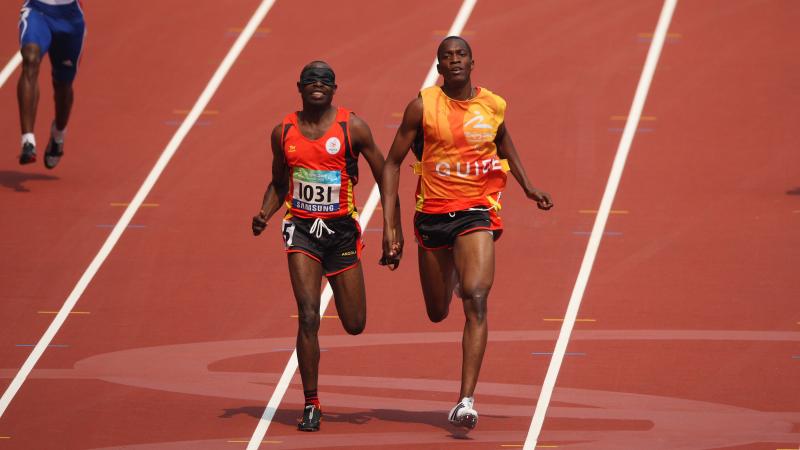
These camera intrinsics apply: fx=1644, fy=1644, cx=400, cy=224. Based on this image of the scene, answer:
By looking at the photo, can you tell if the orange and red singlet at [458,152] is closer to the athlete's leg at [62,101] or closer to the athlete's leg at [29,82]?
the athlete's leg at [29,82]

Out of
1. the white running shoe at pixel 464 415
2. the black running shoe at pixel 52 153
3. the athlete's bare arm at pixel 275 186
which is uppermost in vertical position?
the athlete's bare arm at pixel 275 186

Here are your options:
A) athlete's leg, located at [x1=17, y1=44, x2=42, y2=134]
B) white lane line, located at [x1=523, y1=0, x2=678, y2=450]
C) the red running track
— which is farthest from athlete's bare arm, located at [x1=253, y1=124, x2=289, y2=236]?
athlete's leg, located at [x1=17, y1=44, x2=42, y2=134]

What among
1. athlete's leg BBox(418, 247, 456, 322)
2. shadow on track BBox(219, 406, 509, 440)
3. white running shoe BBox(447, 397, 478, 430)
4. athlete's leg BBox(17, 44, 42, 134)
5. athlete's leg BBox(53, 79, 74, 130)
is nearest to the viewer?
white running shoe BBox(447, 397, 478, 430)

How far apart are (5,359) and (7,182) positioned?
4403mm

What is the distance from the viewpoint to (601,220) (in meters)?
14.0

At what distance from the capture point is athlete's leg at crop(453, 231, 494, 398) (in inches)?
371

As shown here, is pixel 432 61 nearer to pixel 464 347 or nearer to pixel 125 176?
pixel 125 176

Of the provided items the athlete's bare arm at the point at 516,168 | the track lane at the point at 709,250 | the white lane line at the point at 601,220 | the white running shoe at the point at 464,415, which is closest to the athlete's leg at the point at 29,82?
the white lane line at the point at 601,220

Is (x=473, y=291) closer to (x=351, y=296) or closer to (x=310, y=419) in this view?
(x=351, y=296)

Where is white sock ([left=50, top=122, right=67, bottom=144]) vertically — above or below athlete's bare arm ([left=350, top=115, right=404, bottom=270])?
below

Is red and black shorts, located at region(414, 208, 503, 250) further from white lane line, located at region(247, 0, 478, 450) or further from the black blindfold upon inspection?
white lane line, located at region(247, 0, 478, 450)

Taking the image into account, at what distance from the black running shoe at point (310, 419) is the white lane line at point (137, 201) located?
191 cm

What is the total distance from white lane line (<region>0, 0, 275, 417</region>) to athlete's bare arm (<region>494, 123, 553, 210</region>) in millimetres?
3462

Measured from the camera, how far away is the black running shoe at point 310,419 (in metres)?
9.65
